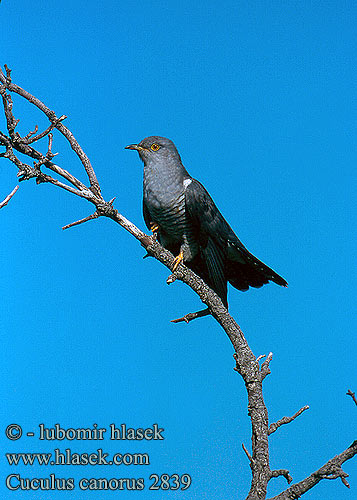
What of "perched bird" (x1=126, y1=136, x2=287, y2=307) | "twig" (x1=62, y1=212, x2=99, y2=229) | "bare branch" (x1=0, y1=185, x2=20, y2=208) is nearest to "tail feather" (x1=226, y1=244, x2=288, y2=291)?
"perched bird" (x1=126, y1=136, x2=287, y2=307)

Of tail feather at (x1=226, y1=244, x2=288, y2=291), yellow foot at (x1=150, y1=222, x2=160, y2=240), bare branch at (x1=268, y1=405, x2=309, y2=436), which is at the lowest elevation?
bare branch at (x1=268, y1=405, x2=309, y2=436)

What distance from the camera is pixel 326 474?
3.15 meters

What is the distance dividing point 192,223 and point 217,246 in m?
0.27

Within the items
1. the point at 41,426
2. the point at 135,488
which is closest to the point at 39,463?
the point at 41,426

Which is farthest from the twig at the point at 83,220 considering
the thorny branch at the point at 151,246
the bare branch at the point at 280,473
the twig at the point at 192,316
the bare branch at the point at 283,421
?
the bare branch at the point at 280,473

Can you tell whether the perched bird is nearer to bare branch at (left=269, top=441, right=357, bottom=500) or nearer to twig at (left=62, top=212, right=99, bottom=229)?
twig at (left=62, top=212, right=99, bottom=229)

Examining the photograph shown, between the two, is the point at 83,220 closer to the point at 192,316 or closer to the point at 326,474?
the point at 192,316

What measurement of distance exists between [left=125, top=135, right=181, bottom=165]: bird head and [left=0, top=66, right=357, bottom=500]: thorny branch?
73 centimetres

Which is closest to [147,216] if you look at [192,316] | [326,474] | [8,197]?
[192,316]

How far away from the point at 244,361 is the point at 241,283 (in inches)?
30.6

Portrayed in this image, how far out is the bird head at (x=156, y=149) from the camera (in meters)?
4.05

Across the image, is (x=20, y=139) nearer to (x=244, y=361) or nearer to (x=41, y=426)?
(x=41, y=426)

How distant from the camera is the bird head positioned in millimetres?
4047

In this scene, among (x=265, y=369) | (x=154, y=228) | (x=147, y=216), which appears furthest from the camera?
(x=147, y=216)
